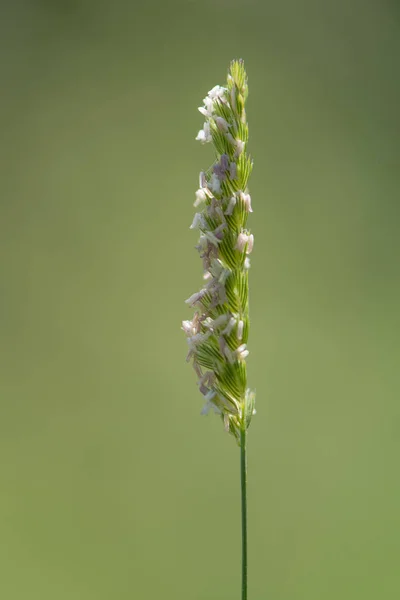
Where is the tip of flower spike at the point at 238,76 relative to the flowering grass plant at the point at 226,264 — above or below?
above

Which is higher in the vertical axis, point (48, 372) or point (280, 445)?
point (48, 372)

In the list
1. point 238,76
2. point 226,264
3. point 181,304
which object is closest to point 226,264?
point 226,264

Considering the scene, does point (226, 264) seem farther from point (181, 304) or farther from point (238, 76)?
point (181, 304)

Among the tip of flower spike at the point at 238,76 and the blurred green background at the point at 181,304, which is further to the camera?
the blurred green background at the point at 181,304

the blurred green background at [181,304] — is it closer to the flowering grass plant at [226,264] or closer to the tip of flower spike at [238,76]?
the flowering grass plant at [226,264]

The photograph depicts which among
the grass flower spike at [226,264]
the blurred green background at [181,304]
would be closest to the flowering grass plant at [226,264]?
the grass flower spike at [226,264]

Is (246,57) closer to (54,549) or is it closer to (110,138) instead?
(110,138)

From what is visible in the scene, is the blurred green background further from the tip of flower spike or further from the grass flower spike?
the tip of flower spike

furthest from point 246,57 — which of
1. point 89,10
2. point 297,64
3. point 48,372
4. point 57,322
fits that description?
point 48,372

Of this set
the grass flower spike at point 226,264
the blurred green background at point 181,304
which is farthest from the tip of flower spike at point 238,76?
the blurred green background at point 181,304
